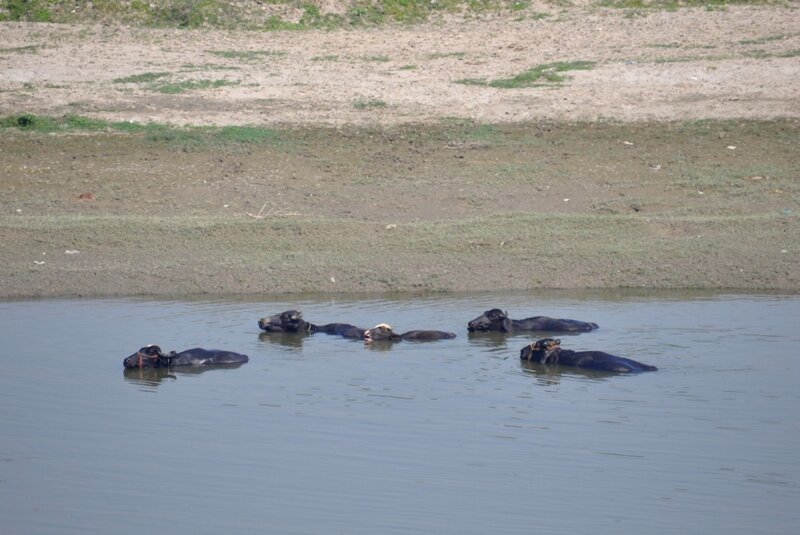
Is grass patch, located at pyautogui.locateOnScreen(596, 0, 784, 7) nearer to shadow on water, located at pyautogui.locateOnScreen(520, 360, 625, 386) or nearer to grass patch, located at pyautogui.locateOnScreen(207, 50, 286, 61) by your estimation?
grass patch, located at pyautogui.locateOnScreen(207, 50, 286, 61)

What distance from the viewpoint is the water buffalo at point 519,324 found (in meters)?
11.6

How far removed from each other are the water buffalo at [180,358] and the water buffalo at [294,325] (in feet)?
3.00

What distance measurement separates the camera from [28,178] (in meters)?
17.1

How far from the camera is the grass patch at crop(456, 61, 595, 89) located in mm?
20125

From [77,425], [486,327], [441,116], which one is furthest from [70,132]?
[77,425]

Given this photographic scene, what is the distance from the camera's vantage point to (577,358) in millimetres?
10492

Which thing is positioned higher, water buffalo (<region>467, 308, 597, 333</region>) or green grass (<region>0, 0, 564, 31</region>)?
green grass (<region>0, 0, 564, 31</region>)

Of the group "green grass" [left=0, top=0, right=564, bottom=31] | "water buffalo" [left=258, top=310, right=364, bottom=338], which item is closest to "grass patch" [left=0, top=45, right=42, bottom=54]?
"green grass" [left=0, top=0, right=564, bottom=31]

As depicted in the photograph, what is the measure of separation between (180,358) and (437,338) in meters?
2.28

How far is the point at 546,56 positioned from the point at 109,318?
10850mm

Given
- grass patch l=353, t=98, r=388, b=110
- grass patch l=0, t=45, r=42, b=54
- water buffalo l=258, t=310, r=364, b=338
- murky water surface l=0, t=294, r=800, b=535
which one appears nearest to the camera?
murky water surface l=0, t=294, r=800, b=535

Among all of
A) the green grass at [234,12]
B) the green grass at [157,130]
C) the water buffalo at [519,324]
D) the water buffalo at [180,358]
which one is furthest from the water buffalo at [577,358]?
the green grass at [234,12]

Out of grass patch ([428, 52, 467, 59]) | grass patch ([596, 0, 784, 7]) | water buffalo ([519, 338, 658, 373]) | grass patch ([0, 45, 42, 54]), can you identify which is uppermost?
grass patch ([596, 0, 784, 7])

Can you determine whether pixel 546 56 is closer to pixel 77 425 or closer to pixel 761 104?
pixel 761 104
